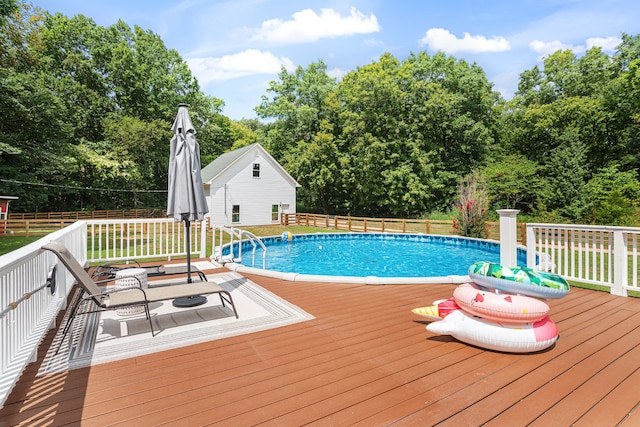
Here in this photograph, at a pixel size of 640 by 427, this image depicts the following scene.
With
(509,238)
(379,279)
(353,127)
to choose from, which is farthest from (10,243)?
(353,127)

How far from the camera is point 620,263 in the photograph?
4.52 m

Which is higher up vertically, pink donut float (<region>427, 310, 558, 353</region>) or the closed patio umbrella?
the closed patio umbrella

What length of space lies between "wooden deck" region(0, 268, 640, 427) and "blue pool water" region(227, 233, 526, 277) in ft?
20.9

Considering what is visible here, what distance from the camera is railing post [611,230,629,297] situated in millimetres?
4441

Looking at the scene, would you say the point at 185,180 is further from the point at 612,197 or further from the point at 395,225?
the point at 612,197

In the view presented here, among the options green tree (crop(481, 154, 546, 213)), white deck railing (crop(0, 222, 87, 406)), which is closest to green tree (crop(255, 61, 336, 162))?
green tree (crop(481, 154, 546, 213))

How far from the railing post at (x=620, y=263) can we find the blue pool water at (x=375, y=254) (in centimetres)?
496

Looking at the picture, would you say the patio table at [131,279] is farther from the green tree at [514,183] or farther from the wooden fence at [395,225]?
the green tree at [514,183]

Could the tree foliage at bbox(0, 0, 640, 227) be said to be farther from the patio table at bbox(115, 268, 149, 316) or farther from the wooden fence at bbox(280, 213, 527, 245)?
the patio table at bbox(115, 268, 149, 316)

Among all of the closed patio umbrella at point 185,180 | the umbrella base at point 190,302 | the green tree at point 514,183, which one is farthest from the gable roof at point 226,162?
the umbrella base at point 190,302

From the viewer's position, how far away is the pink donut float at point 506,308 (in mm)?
2822

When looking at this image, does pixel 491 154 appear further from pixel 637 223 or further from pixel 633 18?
pixel 637 223

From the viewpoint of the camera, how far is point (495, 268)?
324cm

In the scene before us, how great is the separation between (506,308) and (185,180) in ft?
12.6
